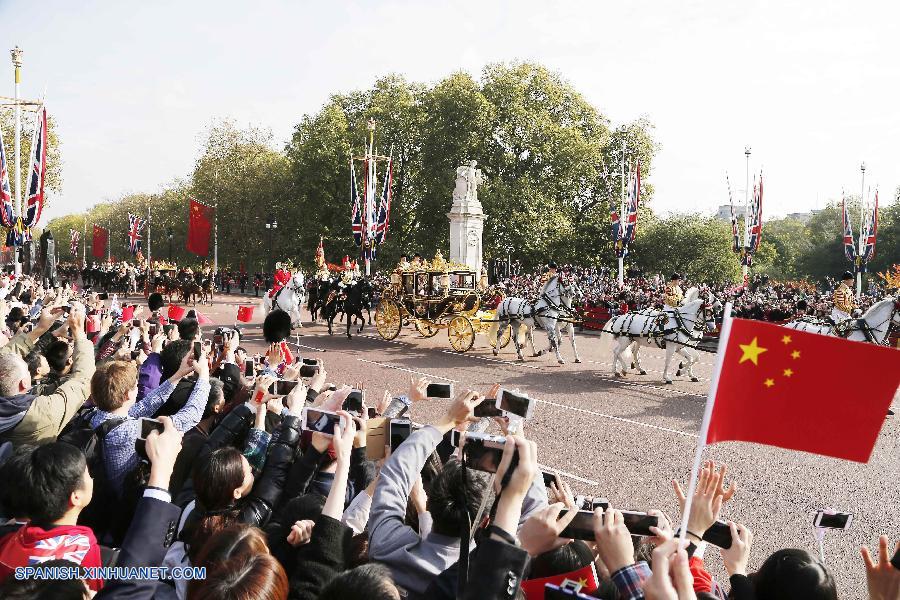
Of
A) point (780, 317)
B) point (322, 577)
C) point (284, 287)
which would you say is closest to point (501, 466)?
point (322, 577)

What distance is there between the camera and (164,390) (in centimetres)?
455

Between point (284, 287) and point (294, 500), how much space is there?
55.4 ft

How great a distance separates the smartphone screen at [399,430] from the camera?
3.27 m

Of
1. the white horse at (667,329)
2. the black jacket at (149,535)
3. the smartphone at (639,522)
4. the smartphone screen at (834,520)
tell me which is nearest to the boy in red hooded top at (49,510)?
the black jacket at (149,535)

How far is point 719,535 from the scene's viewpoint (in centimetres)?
259

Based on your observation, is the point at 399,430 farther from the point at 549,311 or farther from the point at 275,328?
the point at 549,311

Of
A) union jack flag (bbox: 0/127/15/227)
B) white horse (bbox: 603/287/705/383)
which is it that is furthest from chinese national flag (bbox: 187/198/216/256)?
white horse (bbox: 603/287/705/383)

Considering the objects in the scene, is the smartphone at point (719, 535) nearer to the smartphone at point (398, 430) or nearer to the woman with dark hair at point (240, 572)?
the smartphone at point (398, 430)

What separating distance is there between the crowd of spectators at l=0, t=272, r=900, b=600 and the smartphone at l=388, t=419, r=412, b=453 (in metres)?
0.09

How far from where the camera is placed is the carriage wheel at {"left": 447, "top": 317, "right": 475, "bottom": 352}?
17.1 m

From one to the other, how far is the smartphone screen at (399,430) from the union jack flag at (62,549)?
1.33 m

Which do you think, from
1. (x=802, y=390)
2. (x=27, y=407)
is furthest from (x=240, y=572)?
(x=27, y=407)

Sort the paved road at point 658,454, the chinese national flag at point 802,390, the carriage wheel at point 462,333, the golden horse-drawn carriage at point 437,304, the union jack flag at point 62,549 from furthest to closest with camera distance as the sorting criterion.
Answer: the golden horse-drawn carriage at point 437,304 → the carriage wheel at point 462,333 → the paved road at point 658,454 → the chinese national flag at point 802,390 → the union jack flag at point 62,549

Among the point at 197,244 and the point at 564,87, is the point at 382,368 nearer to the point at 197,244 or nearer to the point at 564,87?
the point at 197,244
